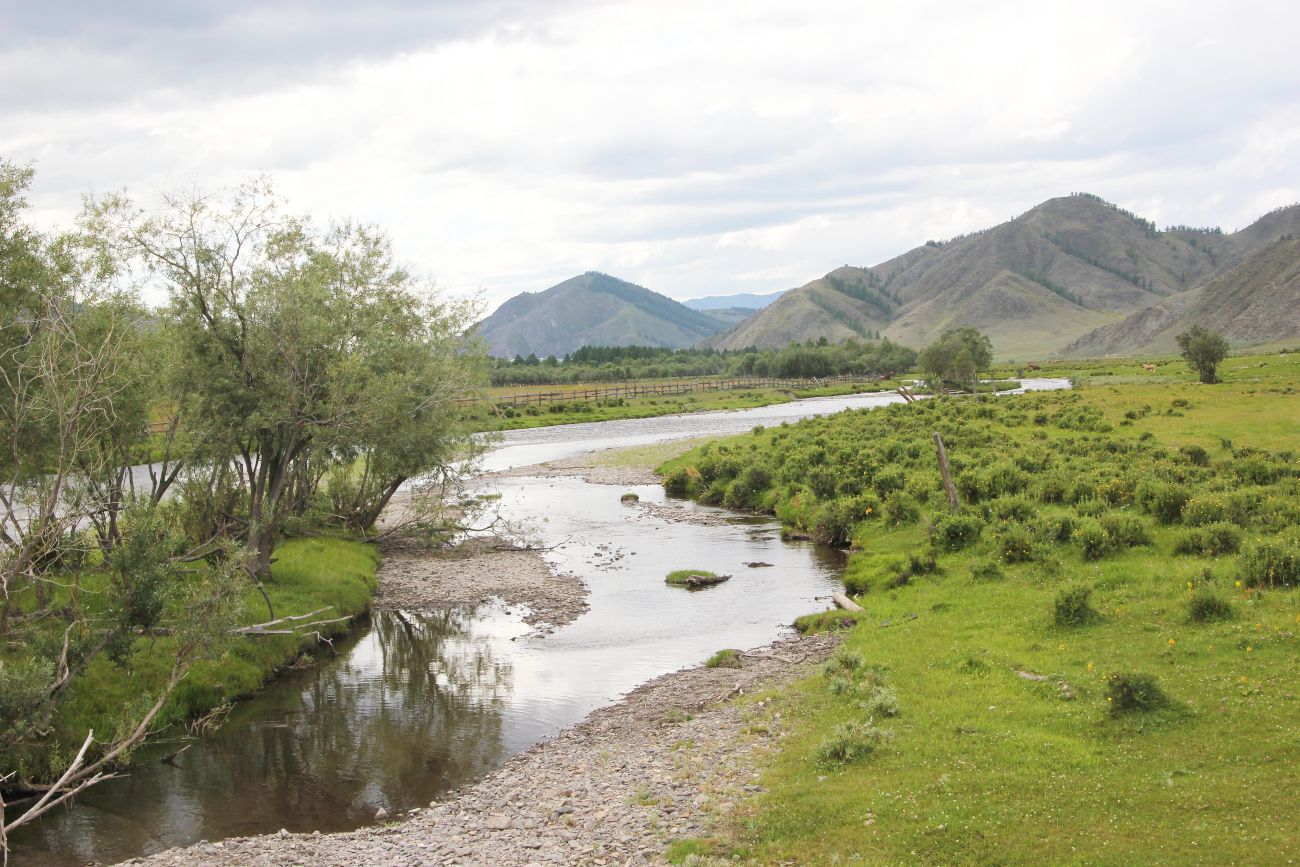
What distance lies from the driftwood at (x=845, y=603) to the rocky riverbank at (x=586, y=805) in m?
7.82

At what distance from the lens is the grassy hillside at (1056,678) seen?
478 inches

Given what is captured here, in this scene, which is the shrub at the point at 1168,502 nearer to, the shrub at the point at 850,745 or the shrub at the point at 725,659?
the shrub at the point at 725,659

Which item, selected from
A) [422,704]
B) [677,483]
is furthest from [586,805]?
[677,483]

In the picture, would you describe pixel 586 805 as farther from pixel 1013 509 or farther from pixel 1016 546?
pixel 1013 509

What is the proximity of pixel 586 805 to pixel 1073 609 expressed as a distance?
1232 cm

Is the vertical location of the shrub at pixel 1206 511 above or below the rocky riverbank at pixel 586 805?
above

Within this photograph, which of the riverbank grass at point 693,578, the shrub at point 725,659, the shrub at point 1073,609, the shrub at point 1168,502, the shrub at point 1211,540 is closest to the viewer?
the shrub at point 1073,609

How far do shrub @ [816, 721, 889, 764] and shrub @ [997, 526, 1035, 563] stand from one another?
13314 mm

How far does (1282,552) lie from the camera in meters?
20.6

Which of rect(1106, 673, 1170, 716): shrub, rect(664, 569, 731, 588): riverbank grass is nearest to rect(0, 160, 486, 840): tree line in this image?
rect(664, 569, 731, 588): riverbank grass

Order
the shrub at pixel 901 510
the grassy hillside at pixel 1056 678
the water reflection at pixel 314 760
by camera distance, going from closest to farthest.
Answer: the grassy hillside at pixel 1056 678 → the water reflection at pixel 314 760 → the shrub at pixel 901 510

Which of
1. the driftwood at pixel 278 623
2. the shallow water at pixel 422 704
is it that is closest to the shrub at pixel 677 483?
the shallow water at pixel 422 704

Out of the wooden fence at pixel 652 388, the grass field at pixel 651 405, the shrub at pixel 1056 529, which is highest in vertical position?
the wooden fence at pixel 652 388

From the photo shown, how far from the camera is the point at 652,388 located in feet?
548
